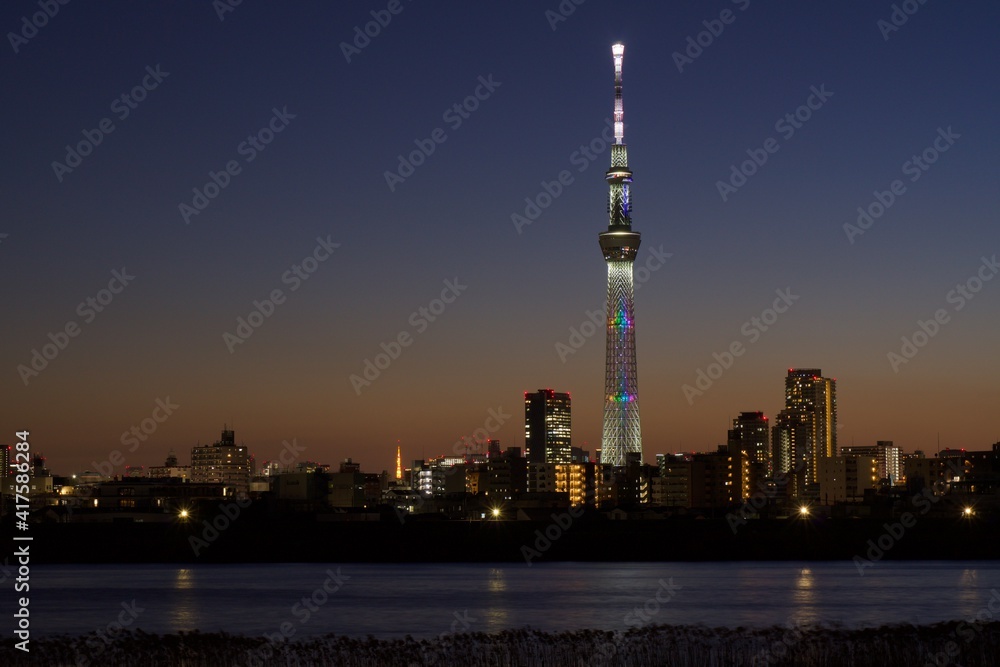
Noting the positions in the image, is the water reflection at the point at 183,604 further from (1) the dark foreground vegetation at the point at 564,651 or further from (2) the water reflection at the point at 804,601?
(2) the water reflection at the point at 804,601

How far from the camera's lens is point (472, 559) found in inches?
4929

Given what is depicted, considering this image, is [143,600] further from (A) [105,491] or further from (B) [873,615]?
(A) [105,491]

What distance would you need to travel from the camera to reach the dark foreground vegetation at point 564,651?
43344 millimetres

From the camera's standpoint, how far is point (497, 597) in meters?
76.9

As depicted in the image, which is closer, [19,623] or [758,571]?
[19,623]

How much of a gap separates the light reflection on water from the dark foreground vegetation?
1183 cm

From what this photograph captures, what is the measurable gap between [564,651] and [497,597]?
30678mm

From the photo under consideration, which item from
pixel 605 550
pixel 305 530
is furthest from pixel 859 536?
pixel 305 530

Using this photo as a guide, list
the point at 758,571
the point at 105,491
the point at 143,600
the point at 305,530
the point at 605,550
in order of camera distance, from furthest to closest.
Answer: the point at 105,491 → the point at 305,530 → the point at 605,550 → the point at 758,571 → the point at 143,600

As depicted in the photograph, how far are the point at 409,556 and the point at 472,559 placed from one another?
564 cm

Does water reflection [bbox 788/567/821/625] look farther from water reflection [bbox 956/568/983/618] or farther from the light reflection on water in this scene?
water reflection [bbox 956/568/983/618]

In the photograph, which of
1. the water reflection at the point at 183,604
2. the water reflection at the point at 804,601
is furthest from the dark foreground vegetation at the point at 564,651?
the water reflection at the point at 183,604

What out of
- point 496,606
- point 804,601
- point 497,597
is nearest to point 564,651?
point 496,606

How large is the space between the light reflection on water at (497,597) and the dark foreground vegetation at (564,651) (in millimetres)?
11827
